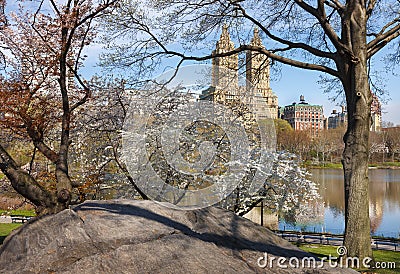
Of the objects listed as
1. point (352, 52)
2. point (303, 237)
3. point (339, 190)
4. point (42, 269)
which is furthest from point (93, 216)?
point (339, 190)

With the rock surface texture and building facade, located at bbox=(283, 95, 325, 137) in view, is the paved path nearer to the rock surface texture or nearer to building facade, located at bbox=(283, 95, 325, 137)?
the rock surface texture

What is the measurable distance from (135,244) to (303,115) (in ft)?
328

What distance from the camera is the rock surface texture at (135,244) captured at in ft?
10.7

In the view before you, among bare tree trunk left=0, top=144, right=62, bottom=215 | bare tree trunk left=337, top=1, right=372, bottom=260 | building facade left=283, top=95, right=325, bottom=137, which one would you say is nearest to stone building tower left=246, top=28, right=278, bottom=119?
bare tree trunk left=337, top=1, right=372, bottom=260

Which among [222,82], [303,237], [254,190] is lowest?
[303,237]

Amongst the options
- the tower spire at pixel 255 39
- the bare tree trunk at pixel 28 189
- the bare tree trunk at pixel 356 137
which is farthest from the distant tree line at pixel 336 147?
the bare tree trunk at pixel 28 189

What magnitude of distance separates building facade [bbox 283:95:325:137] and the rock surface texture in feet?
304

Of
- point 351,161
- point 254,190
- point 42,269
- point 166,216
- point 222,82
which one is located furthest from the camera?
point 254,190

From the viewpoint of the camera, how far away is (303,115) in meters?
99.1

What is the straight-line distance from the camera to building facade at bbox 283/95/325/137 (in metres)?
96.1

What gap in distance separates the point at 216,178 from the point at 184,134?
145 centimetres

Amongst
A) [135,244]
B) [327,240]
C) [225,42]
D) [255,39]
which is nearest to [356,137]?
[255,39]

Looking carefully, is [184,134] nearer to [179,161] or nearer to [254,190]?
[179,161]

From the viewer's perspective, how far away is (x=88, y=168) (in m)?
11.5
